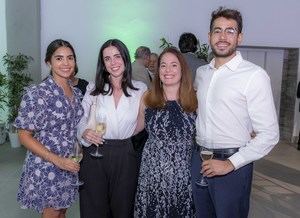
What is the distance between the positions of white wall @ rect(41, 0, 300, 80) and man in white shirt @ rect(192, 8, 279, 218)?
5168 millimetres

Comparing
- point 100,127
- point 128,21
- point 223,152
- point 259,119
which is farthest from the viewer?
point 128,21

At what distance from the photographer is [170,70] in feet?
7.45

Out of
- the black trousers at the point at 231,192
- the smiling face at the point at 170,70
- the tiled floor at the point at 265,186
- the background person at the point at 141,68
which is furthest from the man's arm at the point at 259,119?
the background person at the point at 141,68

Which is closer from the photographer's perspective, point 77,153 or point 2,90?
point 77,153

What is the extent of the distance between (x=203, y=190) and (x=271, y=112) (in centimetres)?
60

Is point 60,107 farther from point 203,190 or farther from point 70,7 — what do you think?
point 70,7

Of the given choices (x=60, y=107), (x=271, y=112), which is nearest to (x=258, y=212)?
(x=271, y=112)

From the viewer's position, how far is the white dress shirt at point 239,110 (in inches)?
75.6

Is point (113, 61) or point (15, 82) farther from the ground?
point (113, 61)

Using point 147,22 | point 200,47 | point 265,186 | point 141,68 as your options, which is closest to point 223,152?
point 141,68

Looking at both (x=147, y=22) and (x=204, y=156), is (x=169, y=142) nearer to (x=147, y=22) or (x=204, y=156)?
(x=204, y=156)

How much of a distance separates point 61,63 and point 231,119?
1.06 m

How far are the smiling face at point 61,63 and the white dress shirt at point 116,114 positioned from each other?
0.24 meters

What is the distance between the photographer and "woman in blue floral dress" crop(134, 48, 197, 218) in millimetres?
2260
